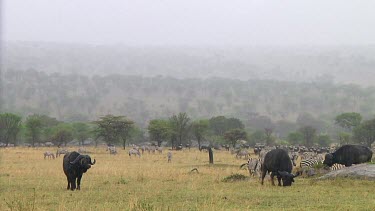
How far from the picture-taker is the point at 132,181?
24.1 m

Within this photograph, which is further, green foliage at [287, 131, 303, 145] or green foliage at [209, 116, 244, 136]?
green foliage at [209, 116, 244, 136]

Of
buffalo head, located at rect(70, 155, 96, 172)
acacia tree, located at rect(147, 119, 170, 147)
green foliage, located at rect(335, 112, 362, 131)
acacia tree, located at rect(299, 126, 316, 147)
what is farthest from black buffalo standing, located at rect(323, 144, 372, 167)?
green foliage, located at rect(335, 112, 362, 131)

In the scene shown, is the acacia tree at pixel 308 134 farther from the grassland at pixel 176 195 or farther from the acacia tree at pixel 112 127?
the grassland at pixel 176 195

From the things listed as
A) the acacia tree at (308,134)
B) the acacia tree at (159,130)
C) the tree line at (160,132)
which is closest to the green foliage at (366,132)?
the tree line at (160,132)

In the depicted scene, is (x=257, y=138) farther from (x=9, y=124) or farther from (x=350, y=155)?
(x=350, y=155)

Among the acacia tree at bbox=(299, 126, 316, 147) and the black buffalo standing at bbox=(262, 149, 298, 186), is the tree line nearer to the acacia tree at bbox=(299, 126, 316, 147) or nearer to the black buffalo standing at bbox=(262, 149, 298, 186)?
the acacia tree at bbox=(299, 126, 316, 147)

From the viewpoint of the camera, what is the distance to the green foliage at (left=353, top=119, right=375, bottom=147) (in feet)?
285

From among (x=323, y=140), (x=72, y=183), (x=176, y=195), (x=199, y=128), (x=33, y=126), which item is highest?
(x=33, y=126)

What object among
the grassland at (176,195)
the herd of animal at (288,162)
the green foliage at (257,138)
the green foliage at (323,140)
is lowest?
the grassland at (176,195)

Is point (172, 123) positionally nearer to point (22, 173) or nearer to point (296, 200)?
point (22, 173)

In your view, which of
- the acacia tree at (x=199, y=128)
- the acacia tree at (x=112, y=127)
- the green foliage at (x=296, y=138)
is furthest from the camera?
the green foliage at (x=296, y=138)

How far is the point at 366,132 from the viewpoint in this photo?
8744cm

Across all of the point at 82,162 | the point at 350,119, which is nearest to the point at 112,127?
the point at 350,119

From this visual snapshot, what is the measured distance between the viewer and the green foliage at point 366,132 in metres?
86.8
